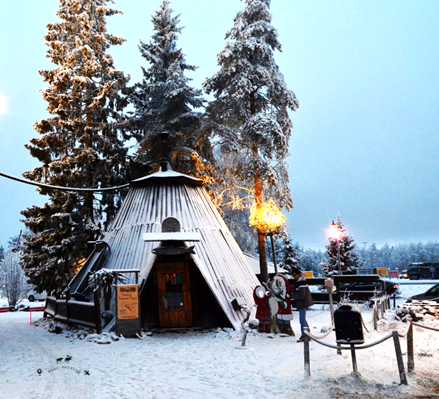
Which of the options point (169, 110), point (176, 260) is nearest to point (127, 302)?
point (176, 260)

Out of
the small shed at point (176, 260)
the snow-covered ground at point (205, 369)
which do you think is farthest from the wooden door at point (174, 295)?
the snow-covered ground at point (205, 369)

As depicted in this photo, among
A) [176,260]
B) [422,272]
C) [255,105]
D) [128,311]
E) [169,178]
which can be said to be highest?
[255,105]

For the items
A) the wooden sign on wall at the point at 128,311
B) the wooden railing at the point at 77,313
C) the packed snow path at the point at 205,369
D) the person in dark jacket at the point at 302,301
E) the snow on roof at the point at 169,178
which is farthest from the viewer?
the snow on roof at the point at 169,178

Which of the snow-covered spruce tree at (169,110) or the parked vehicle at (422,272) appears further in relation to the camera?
the parked vehicle at (422,272)

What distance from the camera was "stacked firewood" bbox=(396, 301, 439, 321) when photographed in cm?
1229

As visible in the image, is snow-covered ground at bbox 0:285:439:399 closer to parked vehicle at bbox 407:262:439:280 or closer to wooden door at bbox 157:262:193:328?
wooden door at bbox 157:262:193:328

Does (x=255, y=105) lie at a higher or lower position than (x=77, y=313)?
higher

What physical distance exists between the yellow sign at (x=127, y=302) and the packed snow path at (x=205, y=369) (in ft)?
2.64

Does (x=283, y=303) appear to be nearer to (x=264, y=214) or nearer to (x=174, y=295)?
(x=174, y=295)

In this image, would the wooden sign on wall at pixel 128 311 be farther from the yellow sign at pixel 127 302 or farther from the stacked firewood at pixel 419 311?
the stacked firewood at pixel 419 311

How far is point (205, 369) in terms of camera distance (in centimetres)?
790

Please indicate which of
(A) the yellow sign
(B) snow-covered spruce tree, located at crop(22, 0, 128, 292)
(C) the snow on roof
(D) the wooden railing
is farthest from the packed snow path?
(B) snow-covered spruce tree, located at crop(22, 0, 128, 292)

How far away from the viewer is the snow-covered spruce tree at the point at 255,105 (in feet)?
61.2

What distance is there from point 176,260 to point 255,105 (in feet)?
33.9
